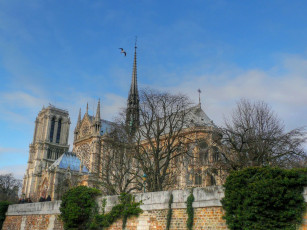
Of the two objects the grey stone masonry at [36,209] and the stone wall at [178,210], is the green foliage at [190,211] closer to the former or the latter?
the stone wall at [178,210]

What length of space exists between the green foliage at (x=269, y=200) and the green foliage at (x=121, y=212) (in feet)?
16.6

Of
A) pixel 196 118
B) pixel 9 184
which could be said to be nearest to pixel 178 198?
pixel 196 118

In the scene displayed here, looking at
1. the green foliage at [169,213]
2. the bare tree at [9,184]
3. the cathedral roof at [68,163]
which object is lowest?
the green foliage at [169,213]

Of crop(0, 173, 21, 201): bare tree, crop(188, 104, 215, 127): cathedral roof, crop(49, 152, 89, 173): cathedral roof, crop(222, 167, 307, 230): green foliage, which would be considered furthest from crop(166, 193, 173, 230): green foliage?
crop(0, 173, 21, 201): bare tree

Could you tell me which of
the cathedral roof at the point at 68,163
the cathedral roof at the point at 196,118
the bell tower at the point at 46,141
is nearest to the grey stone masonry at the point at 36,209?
the cathedral roof at the point at 196,118

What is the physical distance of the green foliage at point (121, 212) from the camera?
14.9 meters

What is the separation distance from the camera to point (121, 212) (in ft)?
50.4

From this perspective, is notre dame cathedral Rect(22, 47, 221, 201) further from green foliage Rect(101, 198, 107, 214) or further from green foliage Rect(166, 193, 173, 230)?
green foliage Rect(166, 193, 173, 230)

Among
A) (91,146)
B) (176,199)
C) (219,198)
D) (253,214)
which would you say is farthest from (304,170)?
(91,146)

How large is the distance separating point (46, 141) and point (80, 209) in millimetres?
64279

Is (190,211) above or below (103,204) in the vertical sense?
below

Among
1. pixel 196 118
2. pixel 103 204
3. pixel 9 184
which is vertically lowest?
pixel 103 204

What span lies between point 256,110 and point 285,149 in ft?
13.4

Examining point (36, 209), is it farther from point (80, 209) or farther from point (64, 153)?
point (64, 153)
